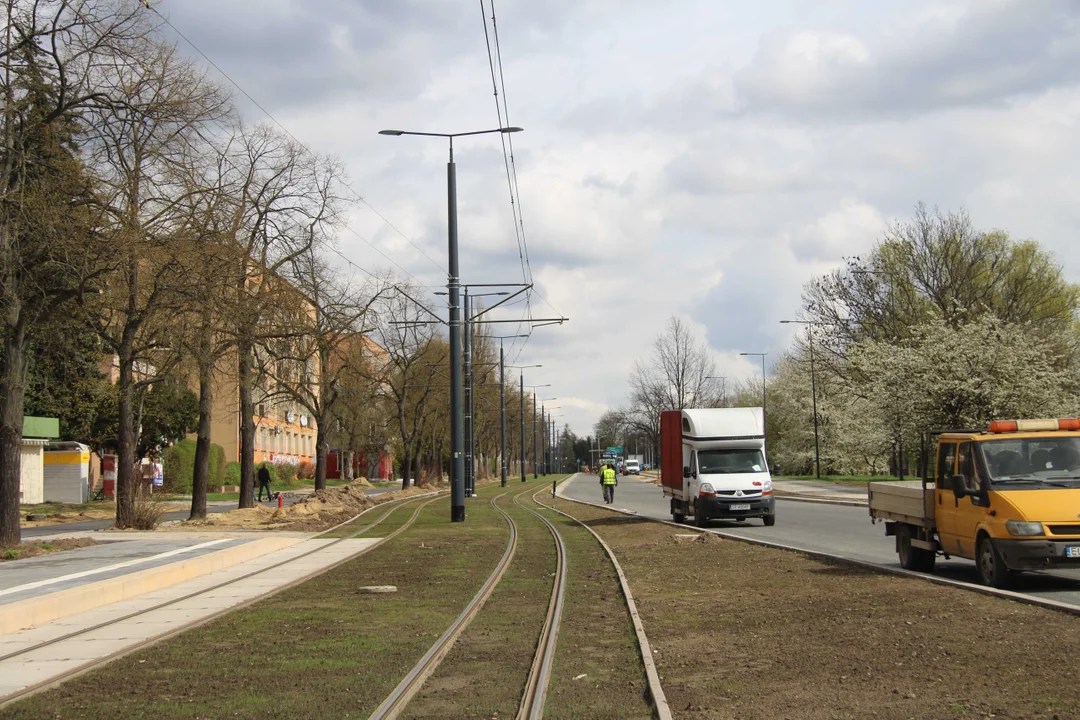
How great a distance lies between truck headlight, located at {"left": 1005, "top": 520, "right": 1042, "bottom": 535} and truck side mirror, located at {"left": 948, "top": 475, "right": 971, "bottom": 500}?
113 cm

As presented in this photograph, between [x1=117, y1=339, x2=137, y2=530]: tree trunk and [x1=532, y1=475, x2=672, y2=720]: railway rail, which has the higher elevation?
[x1=117, y1=339, x2=137, y2=530]: tree trunk

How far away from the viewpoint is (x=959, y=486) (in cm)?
1366

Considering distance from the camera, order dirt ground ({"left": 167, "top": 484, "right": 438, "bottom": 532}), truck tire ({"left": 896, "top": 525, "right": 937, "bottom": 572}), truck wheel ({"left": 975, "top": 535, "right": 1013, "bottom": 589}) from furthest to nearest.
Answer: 1. dirt ground ({"left": 167, "top": 484, "right": 438, "bottom": 532})
2. truck tire ({"left": 896, "top": 525, "right": 937, "bottom": 572})
3. truck wheel ({"left": 975, "top": 535, "right": 1013, "bottom": 589})

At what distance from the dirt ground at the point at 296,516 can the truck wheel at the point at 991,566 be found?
63.5 feet

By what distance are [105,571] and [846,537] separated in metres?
14.7

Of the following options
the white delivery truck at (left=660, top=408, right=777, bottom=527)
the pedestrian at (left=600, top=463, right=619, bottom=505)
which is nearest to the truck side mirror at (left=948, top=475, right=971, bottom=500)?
the white delivery truck at (left=660, top=408, right=777, bottom=527)

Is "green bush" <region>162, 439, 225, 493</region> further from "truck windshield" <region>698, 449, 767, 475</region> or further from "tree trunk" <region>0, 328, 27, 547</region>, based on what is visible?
"tree trunk" <region>0, 328, 27, 547</region>

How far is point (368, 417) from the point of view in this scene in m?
72.3

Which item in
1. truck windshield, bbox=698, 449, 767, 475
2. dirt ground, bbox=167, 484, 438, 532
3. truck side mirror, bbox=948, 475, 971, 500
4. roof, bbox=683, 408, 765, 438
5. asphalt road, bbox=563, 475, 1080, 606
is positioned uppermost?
roof, bbox=683, 408, 765, 438

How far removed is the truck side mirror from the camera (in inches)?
535

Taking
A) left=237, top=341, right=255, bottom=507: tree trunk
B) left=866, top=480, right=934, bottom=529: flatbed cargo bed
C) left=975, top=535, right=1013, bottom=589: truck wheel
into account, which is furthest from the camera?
left=237, top=341, right=255, bottom=507: tree trunk

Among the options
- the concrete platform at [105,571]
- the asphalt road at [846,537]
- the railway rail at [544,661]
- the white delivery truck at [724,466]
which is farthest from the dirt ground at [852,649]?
the white delivery truck at [724,466]

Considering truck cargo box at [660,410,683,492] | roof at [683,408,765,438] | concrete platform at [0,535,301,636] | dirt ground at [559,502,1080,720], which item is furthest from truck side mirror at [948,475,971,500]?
truck cargo box at [660,410,683,492]

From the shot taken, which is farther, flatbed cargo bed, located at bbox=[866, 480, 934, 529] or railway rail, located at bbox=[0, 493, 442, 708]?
flatbed cargo bed, located at bbox=[866, 480, 934, 529]
